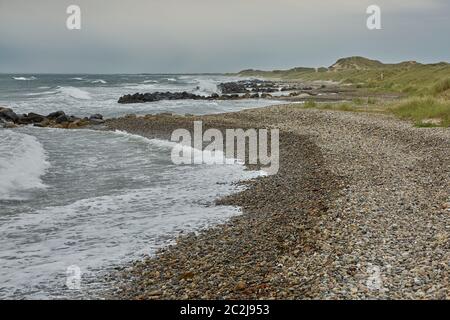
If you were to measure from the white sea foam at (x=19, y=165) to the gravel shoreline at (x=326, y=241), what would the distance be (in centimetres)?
657

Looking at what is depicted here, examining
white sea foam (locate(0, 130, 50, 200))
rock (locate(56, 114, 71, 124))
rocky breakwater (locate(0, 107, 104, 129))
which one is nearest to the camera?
white sea foam (locate(0, 130, 50, 200))

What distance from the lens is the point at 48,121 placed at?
33562 mm

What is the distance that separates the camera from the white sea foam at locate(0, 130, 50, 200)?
14.0 m

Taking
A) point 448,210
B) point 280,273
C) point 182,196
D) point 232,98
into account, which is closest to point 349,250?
point 280,273

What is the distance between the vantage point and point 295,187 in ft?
41.8

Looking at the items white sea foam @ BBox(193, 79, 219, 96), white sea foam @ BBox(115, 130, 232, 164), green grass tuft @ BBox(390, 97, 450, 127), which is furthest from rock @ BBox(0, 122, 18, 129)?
white sea foam @ BBox(193, 79, 219, 96)

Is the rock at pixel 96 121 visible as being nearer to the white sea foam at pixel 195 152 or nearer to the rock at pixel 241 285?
the white sea foam at pixel 195 152

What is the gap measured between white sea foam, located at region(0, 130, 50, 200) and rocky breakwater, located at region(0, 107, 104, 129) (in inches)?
326

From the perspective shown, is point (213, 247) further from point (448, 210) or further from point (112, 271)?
point (448, 210)

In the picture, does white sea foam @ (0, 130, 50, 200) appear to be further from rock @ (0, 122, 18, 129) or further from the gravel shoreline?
rock @ (0, 122, 18, 129)

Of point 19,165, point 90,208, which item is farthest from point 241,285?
point 19,165

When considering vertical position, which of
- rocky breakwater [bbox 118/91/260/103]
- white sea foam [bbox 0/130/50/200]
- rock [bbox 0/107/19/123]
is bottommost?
white sea foam [bbox 0/130/50/200]

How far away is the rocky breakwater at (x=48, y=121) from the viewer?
105 ft

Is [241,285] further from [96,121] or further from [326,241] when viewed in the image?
[96,121]
